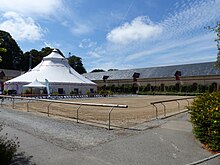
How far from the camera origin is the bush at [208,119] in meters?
5.13

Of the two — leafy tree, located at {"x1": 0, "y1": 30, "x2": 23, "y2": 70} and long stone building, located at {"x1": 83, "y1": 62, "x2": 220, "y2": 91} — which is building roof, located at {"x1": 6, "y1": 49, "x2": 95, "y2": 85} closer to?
long stone building, located at {"x1": 83, "y1": 62, "x2": 220, "y2": 91}

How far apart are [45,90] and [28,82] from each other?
3.18 metres

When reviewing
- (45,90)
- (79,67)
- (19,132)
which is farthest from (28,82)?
(79,67)

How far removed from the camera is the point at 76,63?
86.4 metres

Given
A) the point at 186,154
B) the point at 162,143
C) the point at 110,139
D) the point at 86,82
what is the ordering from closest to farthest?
1. the point at 186,154
2. the point at 162,143
3. the point at 110,139
4. the point at 86,82

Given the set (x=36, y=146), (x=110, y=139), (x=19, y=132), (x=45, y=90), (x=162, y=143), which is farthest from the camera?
(x=45, y=90)

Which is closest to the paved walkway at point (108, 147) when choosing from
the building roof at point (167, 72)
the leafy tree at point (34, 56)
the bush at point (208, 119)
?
the bush at point (208, 119)

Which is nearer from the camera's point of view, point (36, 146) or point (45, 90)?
point (36, 146)

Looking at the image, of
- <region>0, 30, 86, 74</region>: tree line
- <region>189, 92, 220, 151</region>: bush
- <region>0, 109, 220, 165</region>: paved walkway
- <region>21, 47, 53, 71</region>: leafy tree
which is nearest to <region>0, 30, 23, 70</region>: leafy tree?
<region>0, 30, 86, 74</region>: tree line

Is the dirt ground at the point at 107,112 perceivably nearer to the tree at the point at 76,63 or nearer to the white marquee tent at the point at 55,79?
the white marquee tent at the point at 55,79

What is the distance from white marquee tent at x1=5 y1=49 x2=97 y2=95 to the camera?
3516cm

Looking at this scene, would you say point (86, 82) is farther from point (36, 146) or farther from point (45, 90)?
point (36, 146)

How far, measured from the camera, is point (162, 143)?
562 cm

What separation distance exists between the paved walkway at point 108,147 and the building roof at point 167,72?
4131 centimetres
